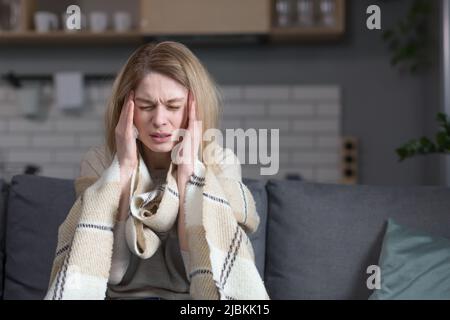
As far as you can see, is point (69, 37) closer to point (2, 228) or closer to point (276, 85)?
point (276, 85)

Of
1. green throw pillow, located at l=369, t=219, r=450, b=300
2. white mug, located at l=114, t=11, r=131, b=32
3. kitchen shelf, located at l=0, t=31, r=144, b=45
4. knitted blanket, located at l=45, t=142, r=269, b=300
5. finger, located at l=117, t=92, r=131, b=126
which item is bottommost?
green throw pillow, located at l=369, t=219, r=450, b=300

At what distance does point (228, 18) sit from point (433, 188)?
180 cm

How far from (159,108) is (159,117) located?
0.08 feet

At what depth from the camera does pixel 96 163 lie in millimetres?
1784

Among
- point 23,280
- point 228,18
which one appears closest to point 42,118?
point 228,18

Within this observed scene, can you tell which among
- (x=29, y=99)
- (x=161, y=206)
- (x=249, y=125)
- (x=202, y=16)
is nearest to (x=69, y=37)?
(x=29, y=99)

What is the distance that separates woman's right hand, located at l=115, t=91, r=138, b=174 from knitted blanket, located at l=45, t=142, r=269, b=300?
19mm

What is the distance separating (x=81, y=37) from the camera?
3.65 m

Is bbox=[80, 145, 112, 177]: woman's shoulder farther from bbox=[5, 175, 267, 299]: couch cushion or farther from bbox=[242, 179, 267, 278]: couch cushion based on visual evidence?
bbox=[242, 179, 267, 278]: couch cushion

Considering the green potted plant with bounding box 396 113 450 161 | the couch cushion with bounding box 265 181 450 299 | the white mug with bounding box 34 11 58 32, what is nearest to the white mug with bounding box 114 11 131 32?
the white mug with bounding box 34 11 58 32

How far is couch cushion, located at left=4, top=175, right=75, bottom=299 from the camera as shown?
81.2 inches

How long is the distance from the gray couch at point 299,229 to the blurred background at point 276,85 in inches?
62.2

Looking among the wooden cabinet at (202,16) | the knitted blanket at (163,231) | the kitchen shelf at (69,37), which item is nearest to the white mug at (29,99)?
the kitchen shelf at (69,37)
